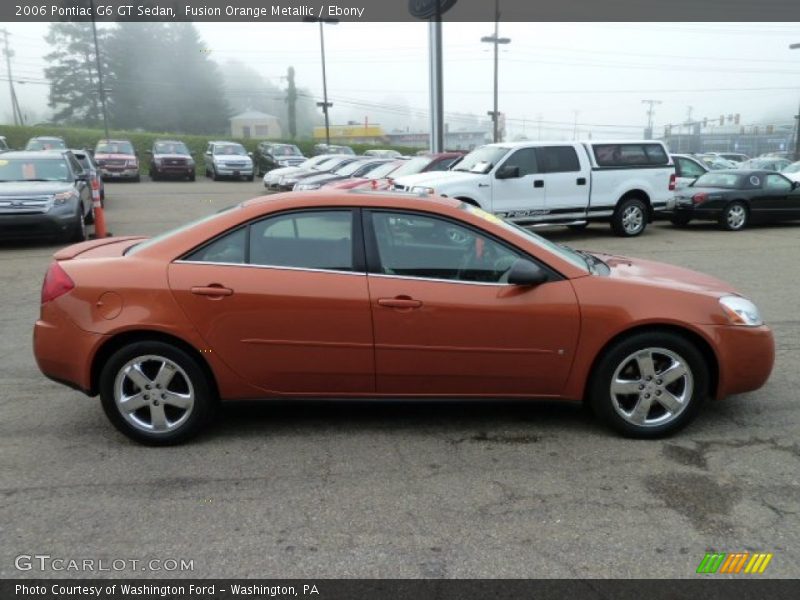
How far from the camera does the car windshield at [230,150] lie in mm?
32219

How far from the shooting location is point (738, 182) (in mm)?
14414

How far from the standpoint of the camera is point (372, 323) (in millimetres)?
3812

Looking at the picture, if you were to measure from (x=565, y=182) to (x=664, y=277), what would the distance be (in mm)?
8407

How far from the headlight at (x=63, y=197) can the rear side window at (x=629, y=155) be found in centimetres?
945

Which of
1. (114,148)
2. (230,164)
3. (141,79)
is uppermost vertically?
(141,79)

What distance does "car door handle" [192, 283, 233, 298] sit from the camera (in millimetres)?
3805

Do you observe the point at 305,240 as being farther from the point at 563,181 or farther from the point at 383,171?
the point at 383,171

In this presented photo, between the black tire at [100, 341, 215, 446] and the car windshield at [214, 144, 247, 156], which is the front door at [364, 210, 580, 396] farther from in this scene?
the car windshield at [214, 144, 247, 156]

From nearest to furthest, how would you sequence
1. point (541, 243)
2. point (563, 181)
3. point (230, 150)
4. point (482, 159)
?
point (541, 243), point (563, 181), point (482, 159), point (230, 150)

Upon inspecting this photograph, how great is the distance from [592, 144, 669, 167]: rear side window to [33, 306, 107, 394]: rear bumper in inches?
425

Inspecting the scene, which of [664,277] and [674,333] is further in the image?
[664,277]

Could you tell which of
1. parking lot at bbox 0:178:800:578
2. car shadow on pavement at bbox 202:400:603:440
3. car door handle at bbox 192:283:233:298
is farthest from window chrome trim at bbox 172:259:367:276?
parking lot at bbox 0:178:800:578

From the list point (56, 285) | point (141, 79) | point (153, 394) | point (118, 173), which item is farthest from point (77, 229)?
point (141, 79)
